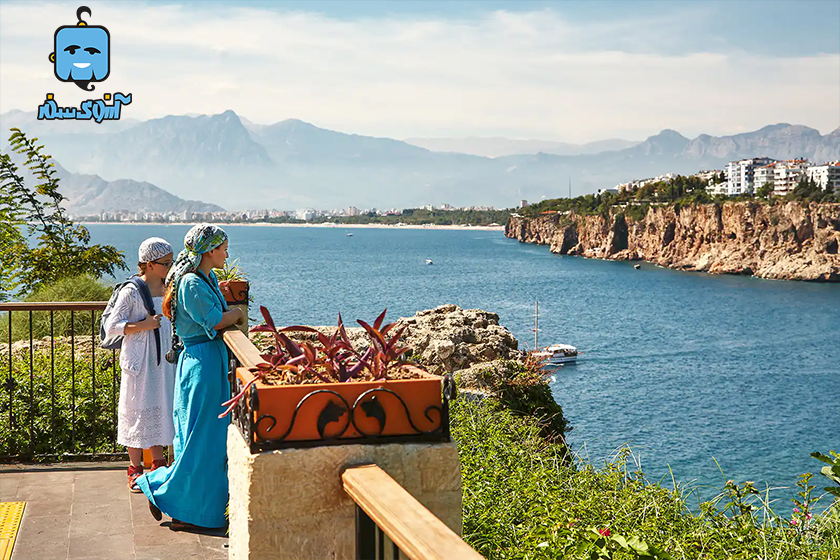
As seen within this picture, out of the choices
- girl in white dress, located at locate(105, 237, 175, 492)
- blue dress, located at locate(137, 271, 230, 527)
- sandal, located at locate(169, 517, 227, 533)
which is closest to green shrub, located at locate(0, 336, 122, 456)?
girl in white dress, located at locate(105, 237, 175, 492)

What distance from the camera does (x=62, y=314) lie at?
11.0 m

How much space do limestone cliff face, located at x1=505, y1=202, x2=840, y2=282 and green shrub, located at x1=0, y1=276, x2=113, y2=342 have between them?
290ft

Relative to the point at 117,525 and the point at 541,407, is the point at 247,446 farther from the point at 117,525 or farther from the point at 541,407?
the point at 541,407

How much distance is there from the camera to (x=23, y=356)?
735 centimetres

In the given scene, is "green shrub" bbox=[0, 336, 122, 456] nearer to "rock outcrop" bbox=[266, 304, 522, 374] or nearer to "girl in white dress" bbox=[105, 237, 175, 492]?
"girl in white dress" bbox=[105, 237, 175, 492]

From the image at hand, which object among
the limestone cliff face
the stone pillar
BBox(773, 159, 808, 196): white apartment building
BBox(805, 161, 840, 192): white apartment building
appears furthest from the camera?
BBox(805, 161, 840, 192): white apartment building

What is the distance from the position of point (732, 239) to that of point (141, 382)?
100368 millimetres

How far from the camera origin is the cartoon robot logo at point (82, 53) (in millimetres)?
11516

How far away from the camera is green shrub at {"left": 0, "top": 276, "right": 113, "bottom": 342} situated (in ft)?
35.2

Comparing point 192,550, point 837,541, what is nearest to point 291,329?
point 192,550

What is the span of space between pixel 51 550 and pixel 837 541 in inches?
155

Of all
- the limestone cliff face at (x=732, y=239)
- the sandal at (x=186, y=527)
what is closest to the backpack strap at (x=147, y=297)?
the sandal at (x=186, y=527)

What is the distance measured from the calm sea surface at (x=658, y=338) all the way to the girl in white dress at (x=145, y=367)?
3212mm

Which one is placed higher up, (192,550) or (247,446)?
(247,446)
